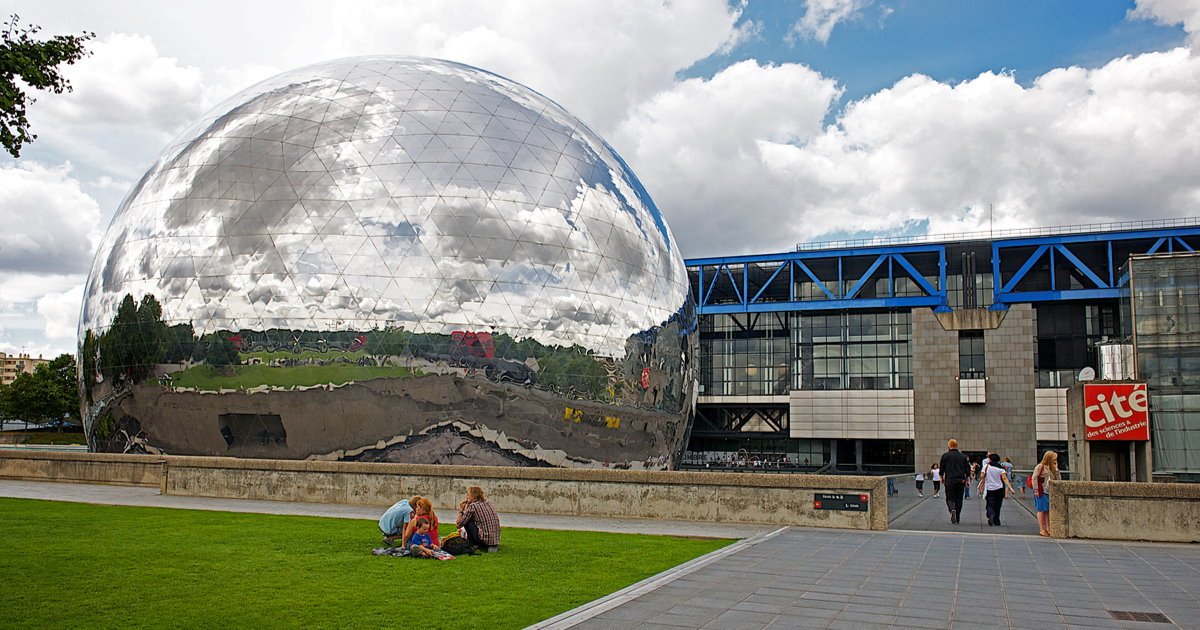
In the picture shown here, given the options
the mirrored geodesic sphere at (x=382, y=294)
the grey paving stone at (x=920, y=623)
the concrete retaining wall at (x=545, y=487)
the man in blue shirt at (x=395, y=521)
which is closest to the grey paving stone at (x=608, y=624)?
the grey paving stone at (x=920, y=623)

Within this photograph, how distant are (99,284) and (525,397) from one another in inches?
448

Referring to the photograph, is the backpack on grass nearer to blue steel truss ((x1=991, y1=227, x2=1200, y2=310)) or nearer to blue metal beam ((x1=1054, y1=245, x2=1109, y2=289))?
blue steel truss ((x1=991, y1=227, x2=1200, y2=310))

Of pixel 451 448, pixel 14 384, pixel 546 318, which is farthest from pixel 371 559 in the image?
pixel 14 384

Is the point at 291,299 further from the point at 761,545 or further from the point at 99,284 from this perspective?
the point at 761,545

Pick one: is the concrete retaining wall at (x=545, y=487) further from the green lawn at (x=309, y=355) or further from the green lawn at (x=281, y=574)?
the green lawn at (x=281, y=574)

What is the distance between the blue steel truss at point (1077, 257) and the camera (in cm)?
6066

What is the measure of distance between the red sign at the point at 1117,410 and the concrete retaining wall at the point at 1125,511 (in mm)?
18967

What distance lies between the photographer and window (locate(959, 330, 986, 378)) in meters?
62.2

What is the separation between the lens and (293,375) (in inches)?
771

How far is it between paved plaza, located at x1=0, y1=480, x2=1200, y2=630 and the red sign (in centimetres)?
1928

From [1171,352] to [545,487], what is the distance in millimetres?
25069

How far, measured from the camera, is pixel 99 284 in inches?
899

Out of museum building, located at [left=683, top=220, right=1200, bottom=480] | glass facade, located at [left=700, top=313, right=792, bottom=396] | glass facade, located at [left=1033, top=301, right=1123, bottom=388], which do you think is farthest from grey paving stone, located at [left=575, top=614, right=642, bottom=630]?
glass facade, located at [left=700, top=313, right=792, bottom=396]

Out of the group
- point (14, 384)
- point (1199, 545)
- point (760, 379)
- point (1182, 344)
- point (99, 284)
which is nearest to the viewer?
point (1199, 545)
